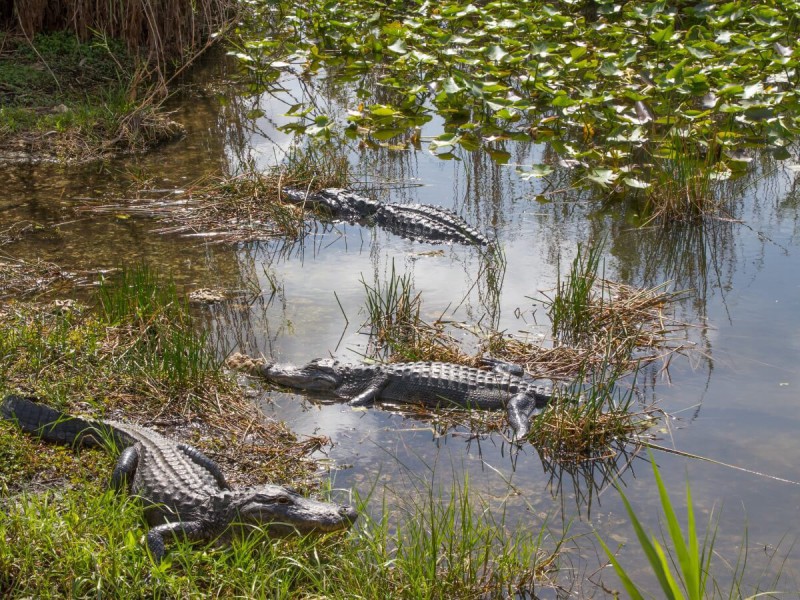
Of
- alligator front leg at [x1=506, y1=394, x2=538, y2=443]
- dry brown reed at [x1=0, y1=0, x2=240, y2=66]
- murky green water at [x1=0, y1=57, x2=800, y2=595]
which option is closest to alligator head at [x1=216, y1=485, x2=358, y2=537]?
murky green water at [x1=0, y1=57, x2=800, y2=595]

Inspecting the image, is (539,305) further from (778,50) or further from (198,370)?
(778,50)

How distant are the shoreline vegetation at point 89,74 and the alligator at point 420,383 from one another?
4.49 m

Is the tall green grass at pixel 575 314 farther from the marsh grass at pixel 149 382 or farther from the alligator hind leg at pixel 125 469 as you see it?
the alligator hind leg at pixel 125 469

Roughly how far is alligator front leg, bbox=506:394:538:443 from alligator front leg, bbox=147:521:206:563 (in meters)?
1.71

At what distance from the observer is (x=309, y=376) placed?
519 centimetres

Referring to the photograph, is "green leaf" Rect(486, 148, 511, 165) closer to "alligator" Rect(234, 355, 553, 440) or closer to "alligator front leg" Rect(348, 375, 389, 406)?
"alligator" Rect(234, 355, 553, 440)

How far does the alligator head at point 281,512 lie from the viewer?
346 centimetres

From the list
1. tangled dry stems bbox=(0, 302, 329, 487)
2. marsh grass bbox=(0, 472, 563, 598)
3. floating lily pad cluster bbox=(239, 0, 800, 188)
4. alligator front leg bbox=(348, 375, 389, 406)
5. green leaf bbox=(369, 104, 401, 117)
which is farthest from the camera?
green leaf bbox=(369, 104, 401, 117)

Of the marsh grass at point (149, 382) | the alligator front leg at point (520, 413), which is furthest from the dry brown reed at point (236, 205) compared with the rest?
the alligator front leg at point (520, 413)

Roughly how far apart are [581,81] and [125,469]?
6867 mm

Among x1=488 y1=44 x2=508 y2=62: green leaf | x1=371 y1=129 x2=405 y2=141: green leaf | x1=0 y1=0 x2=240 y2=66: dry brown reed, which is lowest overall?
x1=371 y1=129 x2=405 y2=141: green leaf

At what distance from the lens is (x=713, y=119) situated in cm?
873

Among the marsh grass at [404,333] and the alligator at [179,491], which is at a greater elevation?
the marsh grass at [404,333]

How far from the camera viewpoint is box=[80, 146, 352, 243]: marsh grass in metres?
7.37
